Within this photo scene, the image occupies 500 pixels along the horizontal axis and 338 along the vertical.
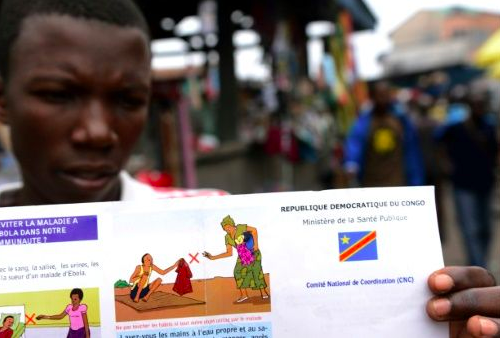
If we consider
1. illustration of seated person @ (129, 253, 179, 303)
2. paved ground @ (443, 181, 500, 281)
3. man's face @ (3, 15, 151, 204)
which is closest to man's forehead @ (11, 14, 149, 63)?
man's face @ (3, 15, 151, 204)

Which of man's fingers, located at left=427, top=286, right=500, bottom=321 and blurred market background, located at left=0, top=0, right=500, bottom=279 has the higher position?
blurred market background, located at left=0, top=0, right=500, bottom=279

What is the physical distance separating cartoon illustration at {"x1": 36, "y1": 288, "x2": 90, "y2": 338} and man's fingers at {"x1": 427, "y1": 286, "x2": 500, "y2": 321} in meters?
0.56

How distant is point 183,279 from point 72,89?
579mm

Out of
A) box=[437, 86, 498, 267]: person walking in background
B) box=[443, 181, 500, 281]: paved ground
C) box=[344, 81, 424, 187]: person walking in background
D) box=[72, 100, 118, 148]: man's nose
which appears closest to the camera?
box=[72, 100, 118, 148]: man's nose

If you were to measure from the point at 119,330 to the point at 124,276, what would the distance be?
0.29 feet

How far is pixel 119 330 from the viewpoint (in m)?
1.04

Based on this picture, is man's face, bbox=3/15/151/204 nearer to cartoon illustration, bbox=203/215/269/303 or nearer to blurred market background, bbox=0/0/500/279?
cartoon illustration, bbox=203/215/269/303

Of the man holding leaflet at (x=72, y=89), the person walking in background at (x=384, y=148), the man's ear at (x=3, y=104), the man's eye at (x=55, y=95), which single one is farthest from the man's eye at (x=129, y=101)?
the person walking in background at (x=384, y=148)

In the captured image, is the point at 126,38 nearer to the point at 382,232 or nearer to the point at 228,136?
the point at 382,232

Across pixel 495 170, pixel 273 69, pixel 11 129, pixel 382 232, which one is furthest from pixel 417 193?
pixel 273 69

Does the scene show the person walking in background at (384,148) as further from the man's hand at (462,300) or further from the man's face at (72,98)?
the man's hand at (462,300)

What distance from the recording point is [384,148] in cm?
503

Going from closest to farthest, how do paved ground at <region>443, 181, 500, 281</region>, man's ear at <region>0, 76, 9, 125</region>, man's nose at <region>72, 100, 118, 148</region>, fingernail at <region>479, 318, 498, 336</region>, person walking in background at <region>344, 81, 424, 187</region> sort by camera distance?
fingernail at <region>479, 318, 498, 336</region> < man's nose at <region>72, 100, 118, 148</region> < man's ear at <region>0, 76, 9, 125</region> < person walking in background at <region>344, 81, 424, 187</region> < paved ground at <region>443, 181, 500, 281</region>

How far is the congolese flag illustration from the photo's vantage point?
3.50 ft
